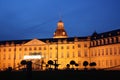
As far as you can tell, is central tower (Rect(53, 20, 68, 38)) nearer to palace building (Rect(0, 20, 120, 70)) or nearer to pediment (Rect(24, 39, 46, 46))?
palace building (Rect(0, 20, 120, 70))

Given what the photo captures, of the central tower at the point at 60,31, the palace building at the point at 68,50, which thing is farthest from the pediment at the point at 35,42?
the central tower at the point at 60,31

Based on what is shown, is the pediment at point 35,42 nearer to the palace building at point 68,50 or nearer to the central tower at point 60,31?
the palace building at point 68,50

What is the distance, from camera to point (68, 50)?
335 ft

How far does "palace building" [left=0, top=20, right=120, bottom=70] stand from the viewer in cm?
8688

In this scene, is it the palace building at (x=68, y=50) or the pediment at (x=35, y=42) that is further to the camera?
the pediment at (x=35, y=42)

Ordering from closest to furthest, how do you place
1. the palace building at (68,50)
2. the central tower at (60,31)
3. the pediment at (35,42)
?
the palace building at (68,50), the pediment at (35,42), the central tower at (60,31)

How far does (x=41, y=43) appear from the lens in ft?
348

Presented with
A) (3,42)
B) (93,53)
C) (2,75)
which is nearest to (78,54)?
(93,53)

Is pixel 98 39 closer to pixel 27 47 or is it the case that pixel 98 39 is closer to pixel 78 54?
pixel 78 54

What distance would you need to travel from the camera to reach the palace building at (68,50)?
285 feet

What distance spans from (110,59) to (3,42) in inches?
1785

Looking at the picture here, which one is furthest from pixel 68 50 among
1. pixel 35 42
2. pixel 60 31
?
pixel 60 31

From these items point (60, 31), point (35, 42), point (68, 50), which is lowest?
point (68, 50)

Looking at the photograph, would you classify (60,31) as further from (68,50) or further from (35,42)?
(68,50)
